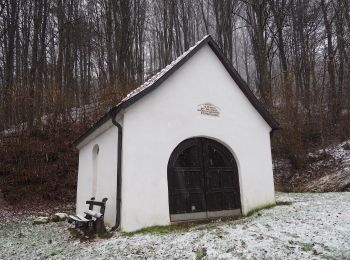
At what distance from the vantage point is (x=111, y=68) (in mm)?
19609

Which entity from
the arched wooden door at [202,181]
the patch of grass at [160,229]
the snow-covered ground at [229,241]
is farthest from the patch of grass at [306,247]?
the arched wooden door at [202,181]

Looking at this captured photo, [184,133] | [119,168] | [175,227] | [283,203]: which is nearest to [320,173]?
[283,203]

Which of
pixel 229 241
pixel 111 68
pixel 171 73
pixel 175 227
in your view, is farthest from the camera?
pixel 111 68

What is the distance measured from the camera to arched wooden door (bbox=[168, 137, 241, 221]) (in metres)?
8.58

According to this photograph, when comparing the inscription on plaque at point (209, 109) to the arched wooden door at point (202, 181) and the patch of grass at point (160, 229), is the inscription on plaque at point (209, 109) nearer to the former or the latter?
the arched wooden door at point (202, 181)

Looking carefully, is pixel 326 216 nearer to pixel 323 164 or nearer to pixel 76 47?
pixel 323 164

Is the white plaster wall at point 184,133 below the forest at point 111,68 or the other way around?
below

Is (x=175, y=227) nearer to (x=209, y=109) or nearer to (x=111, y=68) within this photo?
(x=209, y=109)

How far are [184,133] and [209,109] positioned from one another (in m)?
1.12

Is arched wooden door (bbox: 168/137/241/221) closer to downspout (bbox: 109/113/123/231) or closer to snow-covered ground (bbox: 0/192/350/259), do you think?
snow-covered ground (bbox: 0/192/350/259)

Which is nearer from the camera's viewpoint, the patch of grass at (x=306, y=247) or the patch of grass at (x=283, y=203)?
the patch of grass at (x=306, y=247)

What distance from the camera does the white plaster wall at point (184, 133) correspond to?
25.8ft

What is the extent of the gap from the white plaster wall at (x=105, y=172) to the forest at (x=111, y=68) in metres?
3.70

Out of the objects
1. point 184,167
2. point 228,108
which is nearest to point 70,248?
point 184,167
